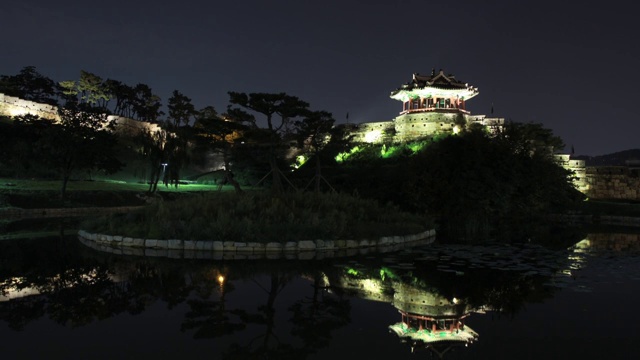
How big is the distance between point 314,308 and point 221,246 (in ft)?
20.0

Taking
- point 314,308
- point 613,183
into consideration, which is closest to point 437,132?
point 613,183

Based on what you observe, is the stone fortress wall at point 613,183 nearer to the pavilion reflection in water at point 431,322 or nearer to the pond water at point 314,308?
the pond water at point 314,308

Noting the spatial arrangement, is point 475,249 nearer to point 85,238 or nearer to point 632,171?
point 85,238

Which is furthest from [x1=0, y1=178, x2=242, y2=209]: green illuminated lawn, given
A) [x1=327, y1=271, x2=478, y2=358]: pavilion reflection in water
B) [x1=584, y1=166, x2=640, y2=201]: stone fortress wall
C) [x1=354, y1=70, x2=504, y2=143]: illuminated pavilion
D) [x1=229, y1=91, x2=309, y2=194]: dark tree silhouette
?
[x1=584, y1=166, x2=640, y2=201]: stone fortress wall

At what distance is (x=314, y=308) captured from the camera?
8.10 meters

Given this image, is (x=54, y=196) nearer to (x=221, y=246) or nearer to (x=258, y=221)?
(x=258, y=221)

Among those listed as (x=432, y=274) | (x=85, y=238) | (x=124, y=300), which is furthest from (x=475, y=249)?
(x=85, y=238)

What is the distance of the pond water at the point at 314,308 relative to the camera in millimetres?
6109

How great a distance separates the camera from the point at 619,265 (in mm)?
13094

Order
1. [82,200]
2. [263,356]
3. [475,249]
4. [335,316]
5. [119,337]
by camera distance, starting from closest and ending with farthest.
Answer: [263,356] → [119,337] → [335,316] → [475,249] → [82,200]

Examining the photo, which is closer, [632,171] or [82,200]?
[82,200]

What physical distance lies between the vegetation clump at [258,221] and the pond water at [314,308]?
1.75 meters

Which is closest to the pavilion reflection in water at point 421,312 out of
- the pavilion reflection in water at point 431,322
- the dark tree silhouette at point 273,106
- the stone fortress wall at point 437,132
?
the pavilion reflection in water at point 431,322

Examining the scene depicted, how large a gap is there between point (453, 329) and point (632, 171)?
55068 millimetres
